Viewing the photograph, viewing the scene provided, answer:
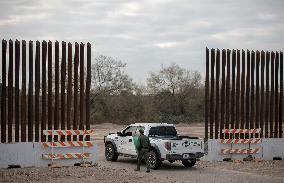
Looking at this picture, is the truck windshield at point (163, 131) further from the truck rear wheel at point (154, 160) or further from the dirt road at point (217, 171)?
the dirt road at point (217, 171)

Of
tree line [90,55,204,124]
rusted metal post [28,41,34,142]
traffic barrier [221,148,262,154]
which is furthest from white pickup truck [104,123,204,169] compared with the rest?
tree line [90,55,204,124]

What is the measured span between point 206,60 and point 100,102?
46.5m

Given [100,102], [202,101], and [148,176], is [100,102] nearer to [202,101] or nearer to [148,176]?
[202,101]

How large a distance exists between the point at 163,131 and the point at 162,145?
5.65 ft

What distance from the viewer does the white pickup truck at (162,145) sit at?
17984 mm

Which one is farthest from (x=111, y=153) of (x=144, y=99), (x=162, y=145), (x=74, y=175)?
(x=144, y=99)

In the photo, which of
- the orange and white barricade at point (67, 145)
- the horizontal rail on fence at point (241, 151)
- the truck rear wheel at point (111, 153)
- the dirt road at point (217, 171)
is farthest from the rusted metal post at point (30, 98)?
the horizontal rail on fence at point (241, 151)

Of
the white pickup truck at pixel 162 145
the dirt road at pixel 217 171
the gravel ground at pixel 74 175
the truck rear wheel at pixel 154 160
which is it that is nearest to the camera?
the gravel ground at pixel 74 175

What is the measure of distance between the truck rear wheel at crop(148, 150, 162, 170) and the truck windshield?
3.77ft

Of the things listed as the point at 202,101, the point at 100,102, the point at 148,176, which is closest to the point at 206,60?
the point at 148,176

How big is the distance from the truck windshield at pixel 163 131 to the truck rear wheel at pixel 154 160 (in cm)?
115

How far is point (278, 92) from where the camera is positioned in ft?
75.8

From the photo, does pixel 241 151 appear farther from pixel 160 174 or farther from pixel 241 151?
pixel 160 174

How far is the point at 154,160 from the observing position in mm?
18234
